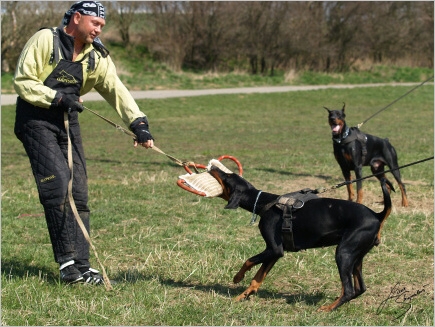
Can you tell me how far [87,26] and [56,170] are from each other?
3.53 ft

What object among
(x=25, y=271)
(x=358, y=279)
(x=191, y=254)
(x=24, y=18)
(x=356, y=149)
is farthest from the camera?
(x=24, y=18)

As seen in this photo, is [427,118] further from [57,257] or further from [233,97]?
[57,257]

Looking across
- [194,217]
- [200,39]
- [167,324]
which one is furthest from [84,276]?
[200,39]

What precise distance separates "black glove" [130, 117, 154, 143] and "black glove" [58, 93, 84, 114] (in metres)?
0.49

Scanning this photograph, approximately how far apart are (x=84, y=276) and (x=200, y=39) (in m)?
31.1

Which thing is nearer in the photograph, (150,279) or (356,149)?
(150,279)

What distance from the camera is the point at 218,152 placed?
552 inches

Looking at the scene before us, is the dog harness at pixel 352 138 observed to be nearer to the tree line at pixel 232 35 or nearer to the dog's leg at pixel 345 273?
the dog's leg at pixel 345 273

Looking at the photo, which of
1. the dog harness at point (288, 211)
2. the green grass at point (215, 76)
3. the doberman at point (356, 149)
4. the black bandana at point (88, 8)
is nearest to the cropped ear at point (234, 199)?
the dog harness at point (288, 211)

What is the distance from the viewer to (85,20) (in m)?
4.73

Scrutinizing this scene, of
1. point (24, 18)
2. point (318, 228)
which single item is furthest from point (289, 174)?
point (24, 18)

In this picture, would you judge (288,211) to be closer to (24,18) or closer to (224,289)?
(224,289)

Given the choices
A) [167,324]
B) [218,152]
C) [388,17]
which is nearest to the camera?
[167,324]

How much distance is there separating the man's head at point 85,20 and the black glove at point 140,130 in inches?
28.6
